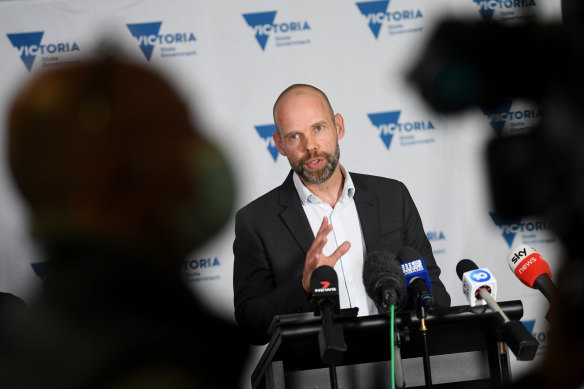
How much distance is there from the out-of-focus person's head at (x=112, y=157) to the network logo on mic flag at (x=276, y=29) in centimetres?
379

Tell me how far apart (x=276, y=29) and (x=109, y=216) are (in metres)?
3.85

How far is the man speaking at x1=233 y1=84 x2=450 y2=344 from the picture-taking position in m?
2.96

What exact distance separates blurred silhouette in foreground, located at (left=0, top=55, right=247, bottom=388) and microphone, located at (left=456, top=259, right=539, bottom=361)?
4.07ft

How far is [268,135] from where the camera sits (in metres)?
4.09

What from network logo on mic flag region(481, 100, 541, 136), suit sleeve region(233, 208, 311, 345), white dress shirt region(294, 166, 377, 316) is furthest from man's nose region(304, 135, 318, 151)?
network logo on mic flag region(481, 100, 541, 136)

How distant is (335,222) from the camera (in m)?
3.19

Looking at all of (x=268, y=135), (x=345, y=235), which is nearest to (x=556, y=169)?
(x=345, y=235)

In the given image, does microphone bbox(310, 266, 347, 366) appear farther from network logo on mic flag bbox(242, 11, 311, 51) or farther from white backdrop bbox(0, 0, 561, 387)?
network logo on mic flag bbox(242, 11, 311, 51)

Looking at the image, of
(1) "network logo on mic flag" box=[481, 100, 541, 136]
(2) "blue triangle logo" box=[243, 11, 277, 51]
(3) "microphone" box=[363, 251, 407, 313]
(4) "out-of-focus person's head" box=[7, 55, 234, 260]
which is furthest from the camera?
(2) "blue triangle logo" box=[243, 11, 277, 51]

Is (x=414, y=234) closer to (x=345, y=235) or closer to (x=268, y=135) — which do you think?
(x=345, y=235)

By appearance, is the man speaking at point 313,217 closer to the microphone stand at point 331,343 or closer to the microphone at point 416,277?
the microphone at point 416,277

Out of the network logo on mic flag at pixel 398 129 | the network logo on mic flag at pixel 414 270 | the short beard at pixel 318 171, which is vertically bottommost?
the network logo on mic flag at pixel 414 270

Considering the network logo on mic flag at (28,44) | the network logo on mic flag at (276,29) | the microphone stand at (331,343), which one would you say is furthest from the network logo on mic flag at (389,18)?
the microphone stand at (331,343)

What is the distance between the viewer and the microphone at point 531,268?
174 cm
